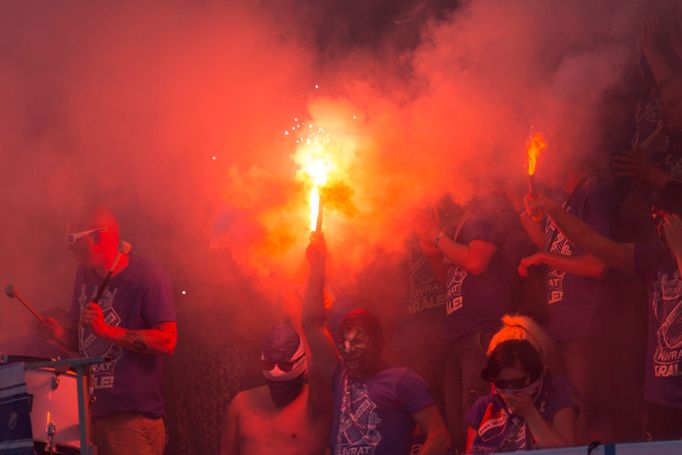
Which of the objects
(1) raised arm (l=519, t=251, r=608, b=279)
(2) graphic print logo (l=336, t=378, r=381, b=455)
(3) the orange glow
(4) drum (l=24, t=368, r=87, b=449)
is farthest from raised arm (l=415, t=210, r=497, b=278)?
(4) drum (l=24, t=368, r=87, b=449)

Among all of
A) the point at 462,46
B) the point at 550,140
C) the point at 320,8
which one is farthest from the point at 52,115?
the point at 550,140

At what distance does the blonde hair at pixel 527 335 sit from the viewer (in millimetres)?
4879

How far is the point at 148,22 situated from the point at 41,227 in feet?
4.69

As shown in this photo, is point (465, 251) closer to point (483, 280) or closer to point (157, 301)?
point (483, 280)

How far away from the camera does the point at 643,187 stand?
16.8 feet

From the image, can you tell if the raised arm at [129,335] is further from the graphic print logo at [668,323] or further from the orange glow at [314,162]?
the graphic print logo at [668,323]

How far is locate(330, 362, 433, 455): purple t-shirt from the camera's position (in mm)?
5289

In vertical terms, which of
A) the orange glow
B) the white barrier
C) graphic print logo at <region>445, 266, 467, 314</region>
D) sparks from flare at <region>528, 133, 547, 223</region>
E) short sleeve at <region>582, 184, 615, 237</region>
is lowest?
the white barrier

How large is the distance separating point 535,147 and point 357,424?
1.49 m

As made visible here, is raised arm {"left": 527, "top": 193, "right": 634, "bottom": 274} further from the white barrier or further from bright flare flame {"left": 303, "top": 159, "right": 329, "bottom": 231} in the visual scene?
bright flare flame {"left": 303, "top": 159, "right": 329, "bottom": 231}

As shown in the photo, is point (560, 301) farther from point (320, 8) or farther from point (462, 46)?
point (320, 8)

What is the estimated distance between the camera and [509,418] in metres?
4.85

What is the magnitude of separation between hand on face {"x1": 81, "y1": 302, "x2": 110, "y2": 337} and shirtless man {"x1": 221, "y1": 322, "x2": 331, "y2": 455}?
0.76 metres

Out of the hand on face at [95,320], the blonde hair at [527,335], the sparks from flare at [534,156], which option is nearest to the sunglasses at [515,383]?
the blonde hair at [527,335]
